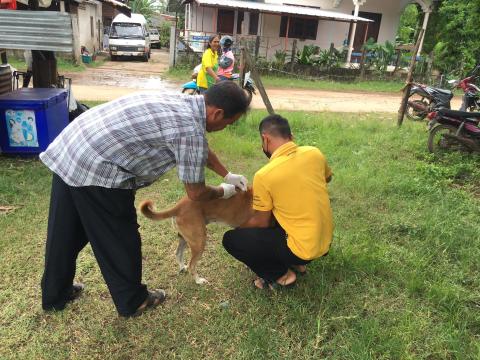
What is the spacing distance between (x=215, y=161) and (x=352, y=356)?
1545 millimetres

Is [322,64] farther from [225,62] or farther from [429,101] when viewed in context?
[225,62]

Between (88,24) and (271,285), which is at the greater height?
(88,24)

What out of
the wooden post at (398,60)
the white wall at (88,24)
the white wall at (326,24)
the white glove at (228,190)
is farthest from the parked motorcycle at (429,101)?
the white wall at (88,24)

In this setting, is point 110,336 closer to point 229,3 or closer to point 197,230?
point 197,230

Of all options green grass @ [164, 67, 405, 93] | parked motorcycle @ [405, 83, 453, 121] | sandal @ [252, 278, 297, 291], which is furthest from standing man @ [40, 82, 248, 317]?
green grass @ [164, 67, 405, 93]

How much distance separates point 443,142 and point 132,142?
582 centimetres

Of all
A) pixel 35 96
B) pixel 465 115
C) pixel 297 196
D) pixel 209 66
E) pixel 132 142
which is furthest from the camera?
pixel 209 66

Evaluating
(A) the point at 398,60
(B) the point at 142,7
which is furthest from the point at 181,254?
(B) the point at 142,7

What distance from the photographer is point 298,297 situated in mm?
2900

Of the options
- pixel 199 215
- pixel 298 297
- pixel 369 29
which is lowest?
pixel 298 297

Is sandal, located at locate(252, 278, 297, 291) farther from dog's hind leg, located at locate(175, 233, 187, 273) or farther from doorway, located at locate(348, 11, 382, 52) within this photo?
doorway, located at locate(348, 11, 382, 52)

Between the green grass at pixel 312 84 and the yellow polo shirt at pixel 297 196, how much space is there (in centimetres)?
1258

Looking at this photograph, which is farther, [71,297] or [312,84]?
[312,84]

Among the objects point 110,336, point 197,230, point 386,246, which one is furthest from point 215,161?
point 386,246
